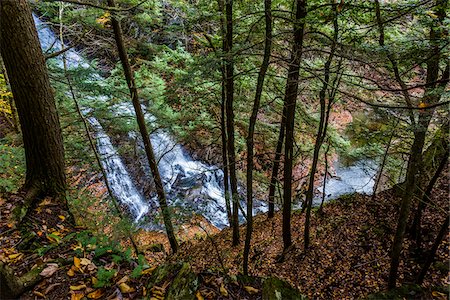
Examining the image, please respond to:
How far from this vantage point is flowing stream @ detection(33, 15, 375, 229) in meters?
9.54

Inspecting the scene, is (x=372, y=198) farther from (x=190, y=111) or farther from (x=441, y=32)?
(x=190, y=111)

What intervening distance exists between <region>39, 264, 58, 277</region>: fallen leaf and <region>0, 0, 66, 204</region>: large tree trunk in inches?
55.9

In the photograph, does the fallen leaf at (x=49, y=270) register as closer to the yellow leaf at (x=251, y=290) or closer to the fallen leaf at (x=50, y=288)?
the fallen leaf at (x=50, y=288)

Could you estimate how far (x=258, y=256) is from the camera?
21.2 feet

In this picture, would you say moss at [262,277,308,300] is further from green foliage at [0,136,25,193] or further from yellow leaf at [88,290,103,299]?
green foliage at [0,136,25,193]

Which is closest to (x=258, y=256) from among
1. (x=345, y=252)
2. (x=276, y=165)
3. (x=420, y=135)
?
(x=345, y=252)

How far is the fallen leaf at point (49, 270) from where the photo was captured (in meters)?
2.73

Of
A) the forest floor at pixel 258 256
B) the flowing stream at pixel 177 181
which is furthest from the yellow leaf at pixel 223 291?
the flowing stream at pixel 177 181

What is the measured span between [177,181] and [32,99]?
23.6 ft

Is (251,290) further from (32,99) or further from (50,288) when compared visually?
(32,99)

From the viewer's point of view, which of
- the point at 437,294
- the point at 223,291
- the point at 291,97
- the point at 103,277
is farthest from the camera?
the point at 291,97

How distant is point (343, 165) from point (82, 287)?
1179 centimetres

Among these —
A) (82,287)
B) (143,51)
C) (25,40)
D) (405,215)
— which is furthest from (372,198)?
(143,51)

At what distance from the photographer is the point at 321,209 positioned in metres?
7.45
